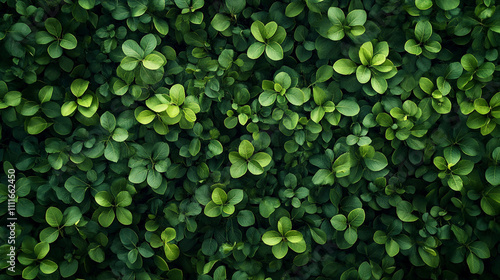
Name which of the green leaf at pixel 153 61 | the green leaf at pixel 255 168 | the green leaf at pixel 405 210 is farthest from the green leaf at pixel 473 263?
the green leaf at pixel 153 61

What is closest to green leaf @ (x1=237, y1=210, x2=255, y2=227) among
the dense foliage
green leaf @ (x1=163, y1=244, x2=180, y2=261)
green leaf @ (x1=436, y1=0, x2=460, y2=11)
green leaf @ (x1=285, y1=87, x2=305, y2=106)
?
the dense foliage

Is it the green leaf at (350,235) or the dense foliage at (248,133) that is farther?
the green leaf at (350,235)

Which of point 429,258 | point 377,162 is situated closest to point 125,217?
point 377,162

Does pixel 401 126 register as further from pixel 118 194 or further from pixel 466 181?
pixel 118 194

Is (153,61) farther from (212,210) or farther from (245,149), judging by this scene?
(212,210)

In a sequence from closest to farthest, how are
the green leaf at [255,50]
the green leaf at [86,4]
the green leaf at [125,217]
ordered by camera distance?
1. the green leaf at [86,4]
2. the green leaf at [255,50]
3. the green leaf at [125,217]

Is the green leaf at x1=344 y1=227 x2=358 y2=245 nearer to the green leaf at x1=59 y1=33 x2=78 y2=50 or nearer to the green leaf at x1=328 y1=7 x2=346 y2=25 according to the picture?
the green leaf at x1=328 y1=7 x2=346 y2=25

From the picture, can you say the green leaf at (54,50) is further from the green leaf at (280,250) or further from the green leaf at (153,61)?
the green leaf at (280,250)

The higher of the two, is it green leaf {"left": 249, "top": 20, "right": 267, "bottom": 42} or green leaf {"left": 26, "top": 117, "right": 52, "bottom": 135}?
green leaf {"left": 249, "top": 20, "right": 267, "bottom": 42}
